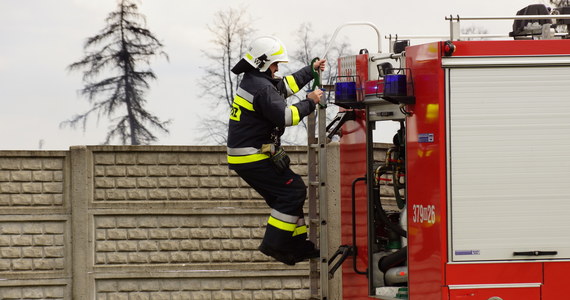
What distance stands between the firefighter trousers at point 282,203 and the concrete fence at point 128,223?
3236 mm

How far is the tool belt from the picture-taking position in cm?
888

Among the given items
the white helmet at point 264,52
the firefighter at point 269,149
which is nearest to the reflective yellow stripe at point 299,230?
the firefighter at point 269,149

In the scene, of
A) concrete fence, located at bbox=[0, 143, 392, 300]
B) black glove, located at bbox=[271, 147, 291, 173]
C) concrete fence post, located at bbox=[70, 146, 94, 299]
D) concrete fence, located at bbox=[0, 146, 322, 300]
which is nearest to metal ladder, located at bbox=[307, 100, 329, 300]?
black glove, located at bbox=[271, 147, 291, 173]

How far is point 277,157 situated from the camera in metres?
8.89

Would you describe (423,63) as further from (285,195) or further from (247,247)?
(247,247)

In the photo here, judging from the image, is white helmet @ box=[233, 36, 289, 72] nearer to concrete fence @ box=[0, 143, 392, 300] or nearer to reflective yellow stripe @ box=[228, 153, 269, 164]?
reflective yellow stripe @ box=[228, 153, 269, 164]

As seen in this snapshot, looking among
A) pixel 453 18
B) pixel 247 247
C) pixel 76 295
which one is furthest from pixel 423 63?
pixel 76 295

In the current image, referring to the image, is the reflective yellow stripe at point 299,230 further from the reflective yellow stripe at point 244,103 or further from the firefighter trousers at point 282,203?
the reflective yellow stripe at point 244,103

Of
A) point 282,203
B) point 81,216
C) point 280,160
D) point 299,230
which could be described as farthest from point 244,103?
point 81,216

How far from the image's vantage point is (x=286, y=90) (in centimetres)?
907

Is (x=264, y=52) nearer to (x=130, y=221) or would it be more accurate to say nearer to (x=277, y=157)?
(x=277, y=157)

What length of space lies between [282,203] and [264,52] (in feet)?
3.97

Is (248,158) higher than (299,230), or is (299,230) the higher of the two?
(248,158)

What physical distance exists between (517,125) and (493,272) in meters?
0.95
